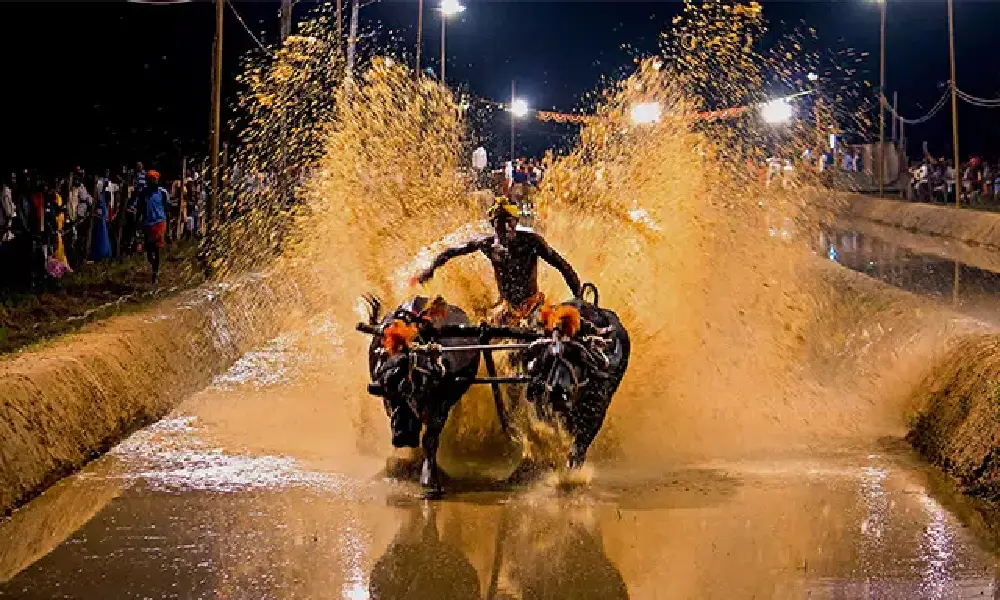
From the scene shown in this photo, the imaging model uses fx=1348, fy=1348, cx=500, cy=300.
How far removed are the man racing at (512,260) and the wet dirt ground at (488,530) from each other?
1.50m

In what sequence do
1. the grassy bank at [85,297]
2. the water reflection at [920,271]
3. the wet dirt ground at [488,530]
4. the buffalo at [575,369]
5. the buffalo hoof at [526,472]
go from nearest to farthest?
1. the wet dirt ground at [488,530]
2. the buffalo at [575,369]
3. the buffalo hoof at [526,472]
4. the grassy bank at [85,297]
5. the water reflection at [920,271]

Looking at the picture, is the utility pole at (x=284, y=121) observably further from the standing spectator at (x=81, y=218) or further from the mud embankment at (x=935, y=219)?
the mud embankment at (x=935, y=219)

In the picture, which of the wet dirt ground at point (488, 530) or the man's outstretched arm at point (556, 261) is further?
the man's outstretched arm at point (556, 261)

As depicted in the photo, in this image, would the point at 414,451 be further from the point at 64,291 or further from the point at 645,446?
the point at 64,291

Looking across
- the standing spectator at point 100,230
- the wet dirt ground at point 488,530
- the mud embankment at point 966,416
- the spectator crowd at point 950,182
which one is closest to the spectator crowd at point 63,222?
the standing spectator at point 100,230

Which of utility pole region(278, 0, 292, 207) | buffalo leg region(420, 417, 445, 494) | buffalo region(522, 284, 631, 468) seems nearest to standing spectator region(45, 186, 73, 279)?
utility pole region(278, 0, 292, 207)

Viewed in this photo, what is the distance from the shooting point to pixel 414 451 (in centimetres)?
1086

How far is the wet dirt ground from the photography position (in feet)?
24.6

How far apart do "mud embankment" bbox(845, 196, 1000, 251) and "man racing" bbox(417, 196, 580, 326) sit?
23047 mm

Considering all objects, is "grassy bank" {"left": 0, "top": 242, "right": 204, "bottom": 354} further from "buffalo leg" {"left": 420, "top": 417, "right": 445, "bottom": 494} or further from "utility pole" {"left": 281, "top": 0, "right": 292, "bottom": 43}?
"utility pole" {"left": 281, "top": 0, "right": 292, "bottom": 43}

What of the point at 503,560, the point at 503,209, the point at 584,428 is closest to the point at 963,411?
the point at 584,428

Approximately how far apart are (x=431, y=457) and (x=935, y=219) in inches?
1281

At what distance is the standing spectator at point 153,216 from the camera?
21484 mm

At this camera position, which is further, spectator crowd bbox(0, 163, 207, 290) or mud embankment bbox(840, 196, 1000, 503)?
Result: spectator crowd bbox(0, 163, 207, 290)
